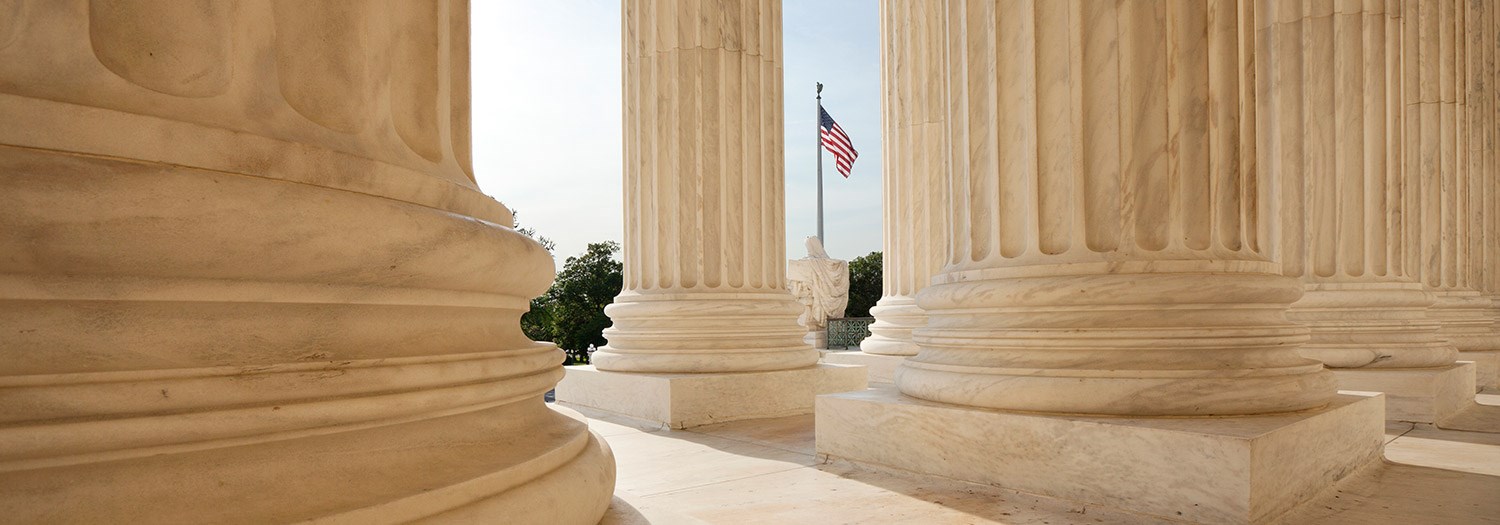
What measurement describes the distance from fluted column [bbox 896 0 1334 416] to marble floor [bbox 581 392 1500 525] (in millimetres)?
2192

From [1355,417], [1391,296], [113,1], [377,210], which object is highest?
[113,1]

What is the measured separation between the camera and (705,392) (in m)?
30.1

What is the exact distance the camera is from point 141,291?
6680 mm

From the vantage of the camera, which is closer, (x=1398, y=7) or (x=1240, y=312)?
(x=1240, y=312)

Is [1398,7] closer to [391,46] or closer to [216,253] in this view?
[391,46]

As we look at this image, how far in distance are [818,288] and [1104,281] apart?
71.1 meters

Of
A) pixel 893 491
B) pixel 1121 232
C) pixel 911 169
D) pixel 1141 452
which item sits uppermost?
pixel 911 169

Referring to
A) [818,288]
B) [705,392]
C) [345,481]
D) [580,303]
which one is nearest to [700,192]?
[705,392]

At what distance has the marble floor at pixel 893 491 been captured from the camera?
53.9ft

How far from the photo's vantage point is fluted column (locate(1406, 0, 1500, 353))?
38.8 m

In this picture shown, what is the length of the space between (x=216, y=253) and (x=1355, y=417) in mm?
22357

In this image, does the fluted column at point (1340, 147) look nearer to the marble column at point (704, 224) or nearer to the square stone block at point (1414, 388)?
the square stone block at point (1414, 388)

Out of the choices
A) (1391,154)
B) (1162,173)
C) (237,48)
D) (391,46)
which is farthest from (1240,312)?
(1391,154)

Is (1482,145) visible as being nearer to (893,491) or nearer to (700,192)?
(700,192)
